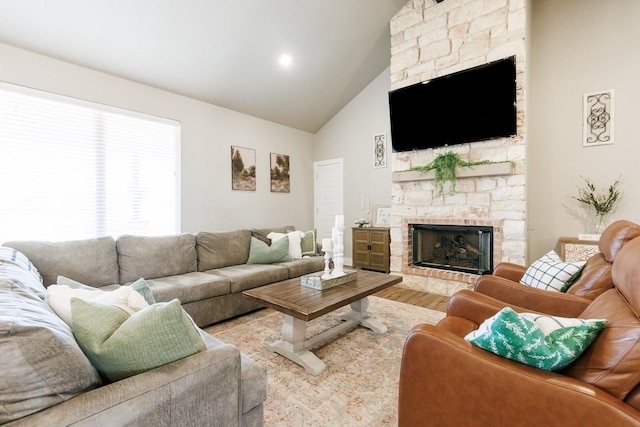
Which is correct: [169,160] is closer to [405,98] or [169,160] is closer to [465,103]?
[405,98]

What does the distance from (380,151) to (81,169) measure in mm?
4343

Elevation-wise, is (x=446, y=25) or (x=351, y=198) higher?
(x=446, y=25)

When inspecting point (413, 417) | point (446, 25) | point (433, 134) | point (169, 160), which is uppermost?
point (446, 25)

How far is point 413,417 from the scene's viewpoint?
1.20 m

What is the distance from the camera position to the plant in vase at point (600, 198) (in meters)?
3.34

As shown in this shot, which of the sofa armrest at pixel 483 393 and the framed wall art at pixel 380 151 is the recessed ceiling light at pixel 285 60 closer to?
the framed wall art at pixel 380 151

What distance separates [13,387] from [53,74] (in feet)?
12.4

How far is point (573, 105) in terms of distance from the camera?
3611mm

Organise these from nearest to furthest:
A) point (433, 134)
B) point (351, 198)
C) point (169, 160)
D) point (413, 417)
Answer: point (413, 417) < point (433, 134) < point (169, 160) < point (351, 198)

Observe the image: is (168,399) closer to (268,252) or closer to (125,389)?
(125,389)

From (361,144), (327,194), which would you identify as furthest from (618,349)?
(327,194)

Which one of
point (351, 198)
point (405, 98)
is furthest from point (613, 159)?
point (351, 198)

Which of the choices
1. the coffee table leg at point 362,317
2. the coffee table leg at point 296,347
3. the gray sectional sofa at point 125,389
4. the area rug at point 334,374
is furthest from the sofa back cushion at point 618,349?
the coffee table leg at point 362,317

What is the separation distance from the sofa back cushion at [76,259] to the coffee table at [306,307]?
4.58 ft
